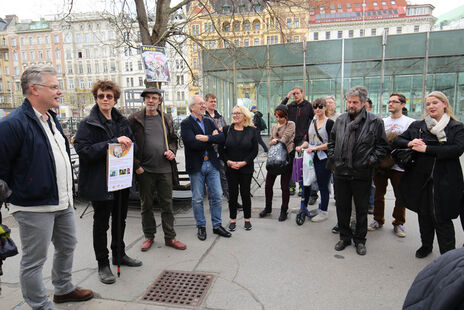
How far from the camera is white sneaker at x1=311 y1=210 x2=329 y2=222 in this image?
16.0 ft

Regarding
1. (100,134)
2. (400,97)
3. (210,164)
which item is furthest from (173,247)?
(400,97)

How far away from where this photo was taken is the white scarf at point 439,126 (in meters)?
3.19

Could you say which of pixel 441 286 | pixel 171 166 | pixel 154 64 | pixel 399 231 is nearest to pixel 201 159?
pixel 171 166

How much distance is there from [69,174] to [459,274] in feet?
8.72

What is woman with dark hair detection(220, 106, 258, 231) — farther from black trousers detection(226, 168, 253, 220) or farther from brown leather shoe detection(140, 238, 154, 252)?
brown leather shoe detection(140, 238, 154, 252)

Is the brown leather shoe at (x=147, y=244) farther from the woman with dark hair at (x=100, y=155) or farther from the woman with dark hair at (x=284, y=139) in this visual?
the woman with dark hair at (x=284, y=139)

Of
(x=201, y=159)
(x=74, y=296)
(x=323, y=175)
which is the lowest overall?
(x=74, y=296)

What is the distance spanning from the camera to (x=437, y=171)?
3.23 metres

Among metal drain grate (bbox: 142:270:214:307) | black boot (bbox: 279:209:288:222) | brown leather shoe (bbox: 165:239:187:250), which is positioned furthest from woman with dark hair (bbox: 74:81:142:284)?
black boot (bbox: 279:209:288:222)

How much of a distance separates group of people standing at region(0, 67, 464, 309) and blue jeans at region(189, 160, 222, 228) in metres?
0.01

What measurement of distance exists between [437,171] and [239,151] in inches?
94.5

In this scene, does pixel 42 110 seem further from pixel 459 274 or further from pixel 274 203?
pixel 274 203

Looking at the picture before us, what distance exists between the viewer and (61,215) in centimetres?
255

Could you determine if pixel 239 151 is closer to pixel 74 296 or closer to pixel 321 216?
pixel 321 216
